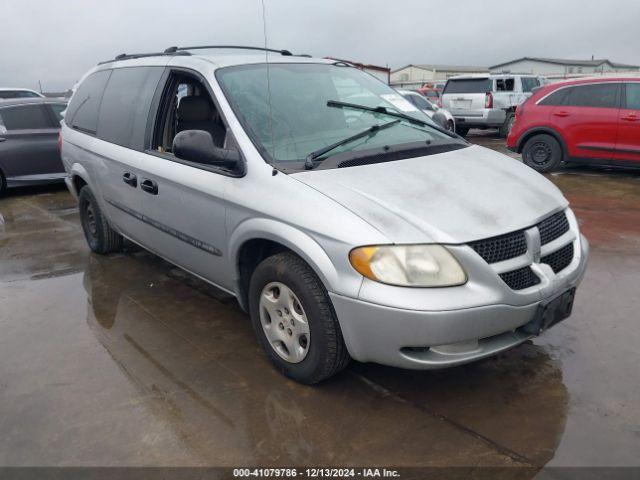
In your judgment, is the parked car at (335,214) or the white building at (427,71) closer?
the parked car at (335,214)

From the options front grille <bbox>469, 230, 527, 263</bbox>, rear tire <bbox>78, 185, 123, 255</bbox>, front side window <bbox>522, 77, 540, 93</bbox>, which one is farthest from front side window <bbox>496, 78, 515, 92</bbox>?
front grille <bbox>469, 230, 527, 263</bbox>

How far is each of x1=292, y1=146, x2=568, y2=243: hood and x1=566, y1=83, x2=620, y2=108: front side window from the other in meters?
5.85

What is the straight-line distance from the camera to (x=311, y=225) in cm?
251

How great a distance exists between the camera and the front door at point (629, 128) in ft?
25.0

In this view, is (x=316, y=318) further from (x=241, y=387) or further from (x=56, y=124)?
(x=56, y=124)

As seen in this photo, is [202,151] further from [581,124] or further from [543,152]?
[543,152]

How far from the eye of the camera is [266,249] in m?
3.00

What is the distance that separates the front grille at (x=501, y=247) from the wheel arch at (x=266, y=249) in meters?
0.67

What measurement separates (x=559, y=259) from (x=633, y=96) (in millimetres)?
6340

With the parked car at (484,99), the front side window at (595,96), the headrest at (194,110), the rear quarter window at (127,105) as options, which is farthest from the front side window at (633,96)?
the rear quarter window at (127,105)

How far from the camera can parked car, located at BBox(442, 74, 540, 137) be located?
14266mm

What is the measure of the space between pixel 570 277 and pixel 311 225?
53.2 inches

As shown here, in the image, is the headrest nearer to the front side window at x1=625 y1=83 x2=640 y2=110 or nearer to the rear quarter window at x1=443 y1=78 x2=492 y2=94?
the front side window at x1=625 y1=83 x2=640 y2=110

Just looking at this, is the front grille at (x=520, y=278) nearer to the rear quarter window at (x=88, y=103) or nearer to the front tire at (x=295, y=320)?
the front tire at (x=295, y=320)
